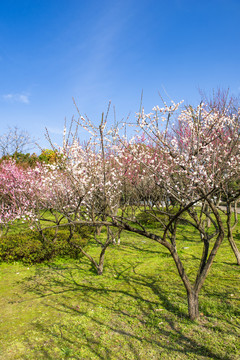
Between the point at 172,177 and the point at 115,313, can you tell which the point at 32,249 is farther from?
the point at 172,177

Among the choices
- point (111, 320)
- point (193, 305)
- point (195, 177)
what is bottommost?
point (111, 320)

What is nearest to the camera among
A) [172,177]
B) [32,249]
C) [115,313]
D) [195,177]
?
[195,177]

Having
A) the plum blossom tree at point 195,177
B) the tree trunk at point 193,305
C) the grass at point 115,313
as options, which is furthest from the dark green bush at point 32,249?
the tree trunk at point 193,305

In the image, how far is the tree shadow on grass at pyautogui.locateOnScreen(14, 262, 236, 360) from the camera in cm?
411

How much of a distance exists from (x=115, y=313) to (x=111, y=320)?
0.98 feet

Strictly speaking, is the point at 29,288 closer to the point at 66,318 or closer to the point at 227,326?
the point at 66,318

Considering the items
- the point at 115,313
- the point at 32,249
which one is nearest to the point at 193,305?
the point at 115,313

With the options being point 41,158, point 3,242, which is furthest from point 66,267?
point 41,158

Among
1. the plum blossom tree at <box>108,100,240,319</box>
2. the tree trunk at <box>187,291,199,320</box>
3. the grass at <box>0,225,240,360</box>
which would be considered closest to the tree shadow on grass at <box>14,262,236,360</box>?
the grass at <box>0,225,240,360</box>

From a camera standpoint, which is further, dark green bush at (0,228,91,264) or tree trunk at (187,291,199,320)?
dark green bush at (0,228,91,264)

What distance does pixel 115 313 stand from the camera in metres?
5.34

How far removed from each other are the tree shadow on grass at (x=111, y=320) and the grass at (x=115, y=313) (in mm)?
16

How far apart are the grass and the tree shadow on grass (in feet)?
0.05

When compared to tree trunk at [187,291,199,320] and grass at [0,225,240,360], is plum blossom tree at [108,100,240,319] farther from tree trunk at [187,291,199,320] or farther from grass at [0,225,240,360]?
grass at [0,225,240,360]
